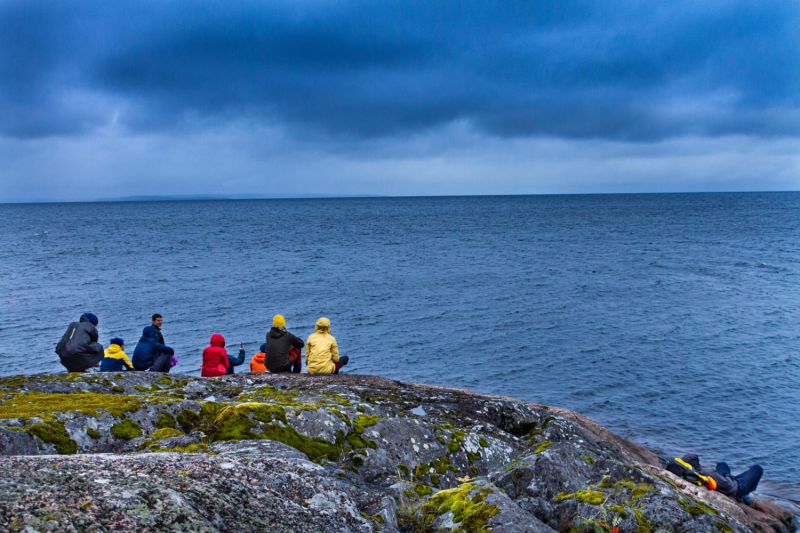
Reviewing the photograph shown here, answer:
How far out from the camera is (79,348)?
13984 millimetres

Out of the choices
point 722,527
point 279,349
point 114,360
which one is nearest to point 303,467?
point 722,527

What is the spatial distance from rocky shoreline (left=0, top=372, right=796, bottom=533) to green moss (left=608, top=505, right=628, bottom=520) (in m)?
0.01

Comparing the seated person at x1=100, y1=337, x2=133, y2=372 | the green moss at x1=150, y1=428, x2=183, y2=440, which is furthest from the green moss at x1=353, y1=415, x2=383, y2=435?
the seated person at x1=100, y1=337, x2=133, y2=372

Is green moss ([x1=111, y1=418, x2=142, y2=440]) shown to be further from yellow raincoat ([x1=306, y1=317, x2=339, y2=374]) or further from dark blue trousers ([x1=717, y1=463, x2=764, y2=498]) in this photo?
dark blue trousers ([x1=717, y1=463, x2=764, y2=498])

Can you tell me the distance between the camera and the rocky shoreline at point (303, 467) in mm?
3963

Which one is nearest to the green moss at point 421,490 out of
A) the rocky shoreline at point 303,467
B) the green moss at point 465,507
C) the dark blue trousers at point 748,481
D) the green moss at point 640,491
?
the rocky shoreline at point 303,467

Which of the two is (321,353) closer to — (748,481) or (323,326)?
(323,326)

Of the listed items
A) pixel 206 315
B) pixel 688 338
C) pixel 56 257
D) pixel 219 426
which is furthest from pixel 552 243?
pixel 219 426

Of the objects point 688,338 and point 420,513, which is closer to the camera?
point 420,513

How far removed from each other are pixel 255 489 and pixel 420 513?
1.90 m

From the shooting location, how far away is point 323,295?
45.6 m

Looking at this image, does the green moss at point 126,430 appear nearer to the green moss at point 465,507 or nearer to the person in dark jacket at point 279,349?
the green moss at point 465,507

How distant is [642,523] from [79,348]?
47.3 feet

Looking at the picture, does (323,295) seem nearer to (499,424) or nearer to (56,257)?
(499,424)
